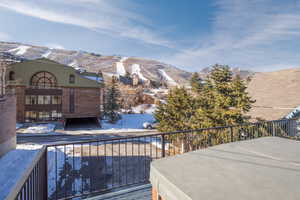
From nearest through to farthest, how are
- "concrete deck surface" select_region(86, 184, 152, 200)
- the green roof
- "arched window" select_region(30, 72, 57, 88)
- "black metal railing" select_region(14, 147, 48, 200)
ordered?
"black metal railing" select_region(14, 147, 48, 200)
"concrete deck surface" select_region(86, 184, 152, 200)
the green roof
"arched window" select_region(30, 72, 57, 88)

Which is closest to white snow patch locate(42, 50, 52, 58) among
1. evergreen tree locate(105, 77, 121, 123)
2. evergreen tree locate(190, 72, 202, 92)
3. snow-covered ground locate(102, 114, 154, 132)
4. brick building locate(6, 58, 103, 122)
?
brick building locate(6, 58, 103, 122)

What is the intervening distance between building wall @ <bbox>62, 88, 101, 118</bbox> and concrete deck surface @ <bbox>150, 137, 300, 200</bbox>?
20713mm

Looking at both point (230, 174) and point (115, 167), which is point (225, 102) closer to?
point (115, 167)

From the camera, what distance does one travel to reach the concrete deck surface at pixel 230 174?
4.20ft

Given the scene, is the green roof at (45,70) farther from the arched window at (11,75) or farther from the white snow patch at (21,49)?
the white snow patch at (21,49)

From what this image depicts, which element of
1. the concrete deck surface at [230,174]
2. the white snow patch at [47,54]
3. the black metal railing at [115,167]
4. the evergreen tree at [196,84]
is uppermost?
the white snow patch at [47,54]

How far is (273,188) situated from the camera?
1353 millimetres

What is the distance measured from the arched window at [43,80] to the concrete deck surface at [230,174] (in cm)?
2276

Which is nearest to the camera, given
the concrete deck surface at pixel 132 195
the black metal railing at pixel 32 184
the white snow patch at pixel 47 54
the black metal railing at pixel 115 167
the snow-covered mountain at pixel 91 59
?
the black metal railing at pixel 32 184

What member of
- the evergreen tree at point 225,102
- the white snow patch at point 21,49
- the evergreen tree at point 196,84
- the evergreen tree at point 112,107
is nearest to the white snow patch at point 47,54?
the white snow patch at point 21,49

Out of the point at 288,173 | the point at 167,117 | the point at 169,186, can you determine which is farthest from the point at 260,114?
the point at 169,186

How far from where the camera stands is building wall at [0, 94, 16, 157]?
921cm

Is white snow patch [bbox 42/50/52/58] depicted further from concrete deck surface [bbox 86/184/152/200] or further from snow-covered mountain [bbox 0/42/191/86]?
concrete deck surface [bbox 86/184/152/200]

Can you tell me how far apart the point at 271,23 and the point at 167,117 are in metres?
10.1
